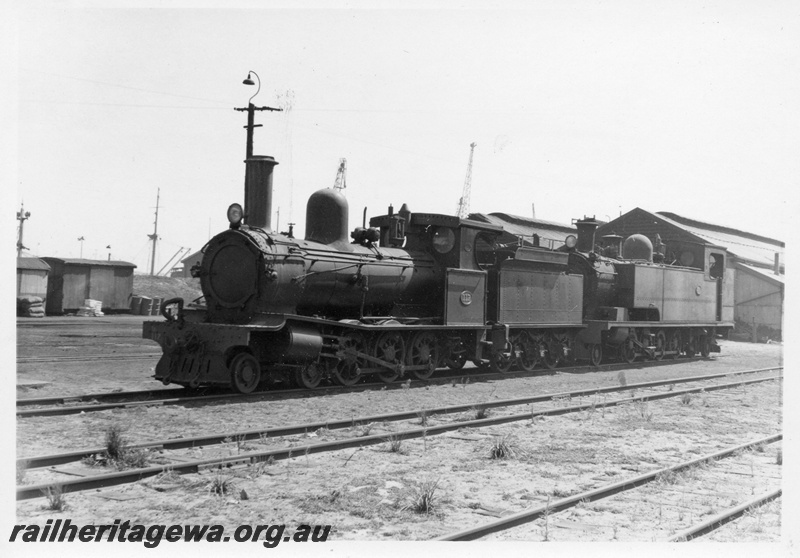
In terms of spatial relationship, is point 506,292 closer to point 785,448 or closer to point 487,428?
point 487,428

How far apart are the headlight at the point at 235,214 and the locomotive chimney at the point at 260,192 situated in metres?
0.32

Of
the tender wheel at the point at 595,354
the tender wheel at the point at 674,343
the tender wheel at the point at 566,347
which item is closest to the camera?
the tender wheel at the point at 566,347

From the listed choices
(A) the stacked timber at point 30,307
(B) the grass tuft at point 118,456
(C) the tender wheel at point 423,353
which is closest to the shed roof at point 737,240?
(C) the tender wheel at point 423,353

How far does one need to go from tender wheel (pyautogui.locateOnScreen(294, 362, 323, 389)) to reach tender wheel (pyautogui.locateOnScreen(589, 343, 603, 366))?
9.89m

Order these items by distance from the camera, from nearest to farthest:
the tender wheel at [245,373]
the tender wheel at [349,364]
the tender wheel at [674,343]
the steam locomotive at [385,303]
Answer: the tender wheel at [245,373], the steam locomotive at [385,303], the tender wheel at [349,364], the tender wheel at [674,343]

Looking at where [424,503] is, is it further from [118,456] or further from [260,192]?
[260,192]

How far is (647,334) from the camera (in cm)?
2214

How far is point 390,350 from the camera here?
14.2 m

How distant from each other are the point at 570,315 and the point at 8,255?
49.2 feet

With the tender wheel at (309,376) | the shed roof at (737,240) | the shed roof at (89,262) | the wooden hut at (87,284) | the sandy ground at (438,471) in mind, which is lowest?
the sandy ground at (438,471)

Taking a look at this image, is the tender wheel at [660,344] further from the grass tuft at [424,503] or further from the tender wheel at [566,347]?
the grass tuft at [424,503]

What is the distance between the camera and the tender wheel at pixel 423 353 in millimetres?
14727

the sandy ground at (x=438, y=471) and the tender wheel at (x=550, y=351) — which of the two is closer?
the sandy ground at (x=438, y=471)

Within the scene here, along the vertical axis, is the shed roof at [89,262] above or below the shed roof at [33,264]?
above
